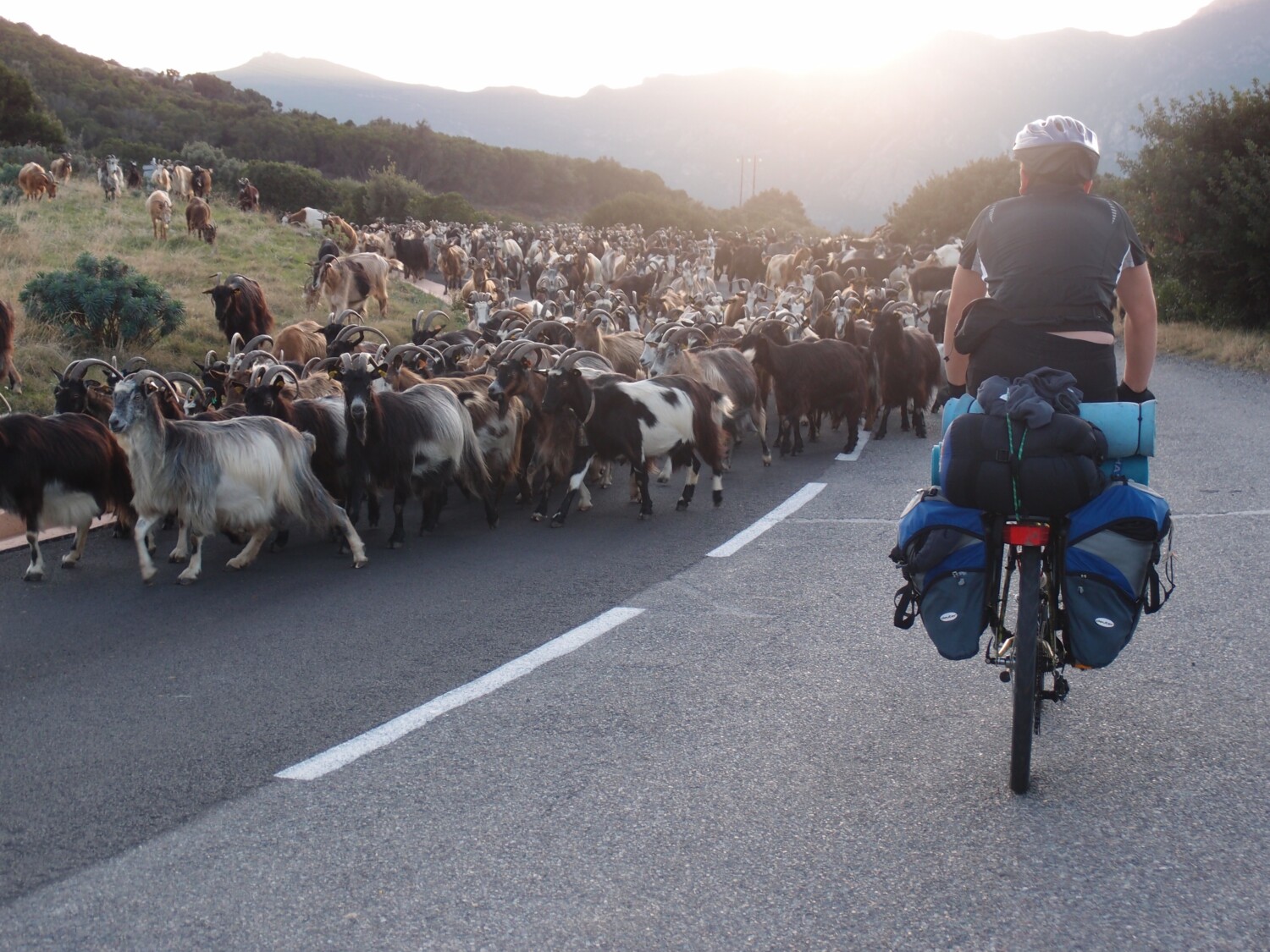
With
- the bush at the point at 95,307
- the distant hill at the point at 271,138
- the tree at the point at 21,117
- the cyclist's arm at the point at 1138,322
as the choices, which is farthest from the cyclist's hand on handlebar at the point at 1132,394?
the distant hill at the point at 271,138

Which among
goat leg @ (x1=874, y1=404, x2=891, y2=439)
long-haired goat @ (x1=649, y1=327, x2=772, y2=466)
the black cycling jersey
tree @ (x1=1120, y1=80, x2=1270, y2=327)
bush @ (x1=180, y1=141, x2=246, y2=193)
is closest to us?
the black cycling jersey

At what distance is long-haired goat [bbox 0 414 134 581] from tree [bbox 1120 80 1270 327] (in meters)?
18.7

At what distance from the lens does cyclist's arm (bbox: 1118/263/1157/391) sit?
4.34m

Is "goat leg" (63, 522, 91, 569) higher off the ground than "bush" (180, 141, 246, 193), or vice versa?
"bush" (180, 141, 246, 193)

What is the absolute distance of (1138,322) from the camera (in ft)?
14.4

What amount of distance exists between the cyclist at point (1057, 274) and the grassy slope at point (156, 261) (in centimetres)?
1251

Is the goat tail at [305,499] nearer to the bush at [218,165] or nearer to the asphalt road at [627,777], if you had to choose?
the asphalt road at [627,777]

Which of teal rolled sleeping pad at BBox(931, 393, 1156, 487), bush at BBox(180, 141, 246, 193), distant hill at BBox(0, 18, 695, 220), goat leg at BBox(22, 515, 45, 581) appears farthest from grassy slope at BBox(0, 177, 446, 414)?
distant hill at BBox(0, 18, 695, 220)

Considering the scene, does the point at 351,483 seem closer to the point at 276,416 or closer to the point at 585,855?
the point at 276,416

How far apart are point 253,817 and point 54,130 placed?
50.7 m

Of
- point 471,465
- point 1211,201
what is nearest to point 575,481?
point 471,465

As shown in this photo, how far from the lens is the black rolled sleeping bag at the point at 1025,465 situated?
3875 mm

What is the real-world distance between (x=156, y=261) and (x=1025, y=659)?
2452 cm

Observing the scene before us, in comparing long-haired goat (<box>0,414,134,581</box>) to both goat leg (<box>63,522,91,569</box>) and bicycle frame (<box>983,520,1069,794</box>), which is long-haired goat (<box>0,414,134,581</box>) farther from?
bicycle frame (<box>983,520,1069,794</box>)
